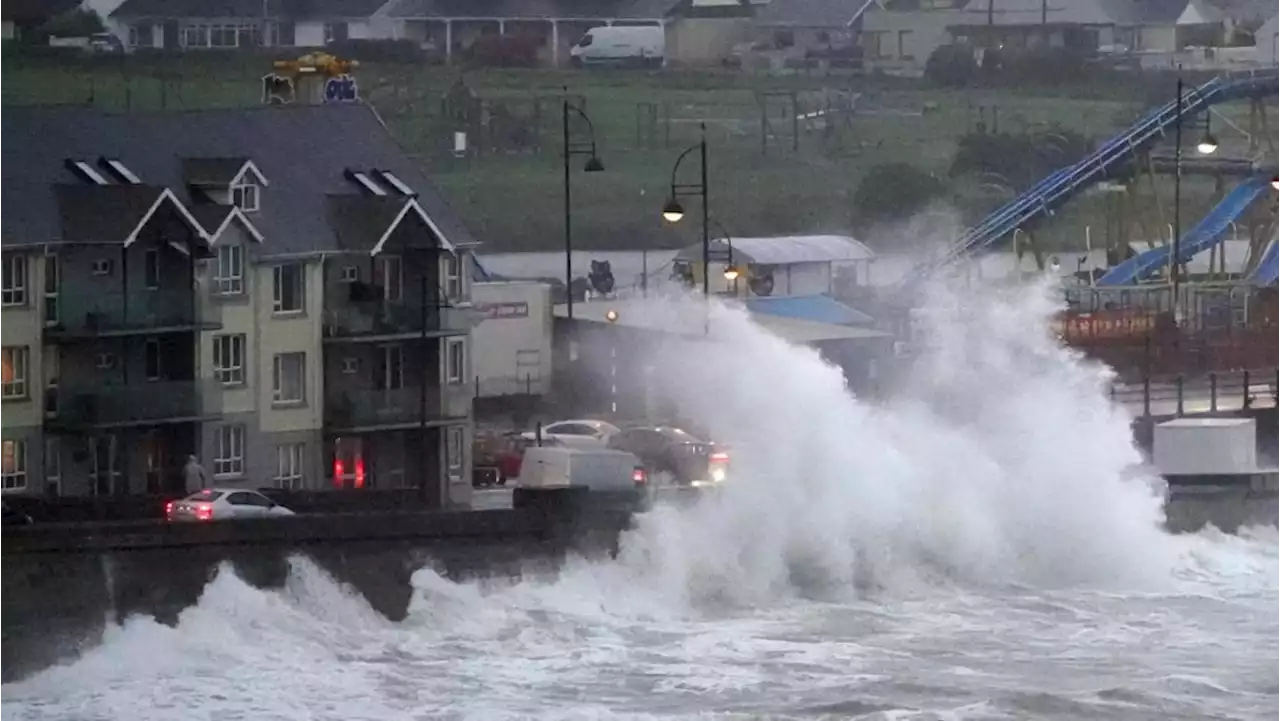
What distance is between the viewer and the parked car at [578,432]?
2586cm

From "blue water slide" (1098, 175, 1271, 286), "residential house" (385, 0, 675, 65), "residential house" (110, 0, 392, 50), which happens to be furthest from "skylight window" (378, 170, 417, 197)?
"residential house" (385, 0, 675, 65)

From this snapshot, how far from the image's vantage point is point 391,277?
25.4 metres

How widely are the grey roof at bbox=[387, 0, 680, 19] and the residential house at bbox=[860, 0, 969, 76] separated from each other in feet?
13.7

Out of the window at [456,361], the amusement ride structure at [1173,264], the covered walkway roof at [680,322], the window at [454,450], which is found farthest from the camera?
the amusement ride structure at [1173,264]

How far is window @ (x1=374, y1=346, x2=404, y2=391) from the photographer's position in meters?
25.0

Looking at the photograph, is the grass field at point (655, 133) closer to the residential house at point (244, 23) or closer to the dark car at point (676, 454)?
the residential house at point (244, 23)

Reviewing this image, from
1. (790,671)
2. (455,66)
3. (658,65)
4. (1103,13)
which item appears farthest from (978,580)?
(1103,13)

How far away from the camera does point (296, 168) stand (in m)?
25.7

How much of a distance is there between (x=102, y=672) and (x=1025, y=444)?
1005cm

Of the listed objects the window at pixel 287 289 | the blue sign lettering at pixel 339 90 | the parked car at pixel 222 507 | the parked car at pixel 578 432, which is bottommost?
the parked car at pixel 222 507

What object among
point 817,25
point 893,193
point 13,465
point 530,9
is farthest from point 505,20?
point 13,465

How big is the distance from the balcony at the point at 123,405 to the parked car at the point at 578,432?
11.1 feet

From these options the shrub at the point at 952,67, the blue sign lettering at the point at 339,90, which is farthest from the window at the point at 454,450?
the shrub at the point at 952,67

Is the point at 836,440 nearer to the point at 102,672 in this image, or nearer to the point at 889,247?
the point at 102,672
